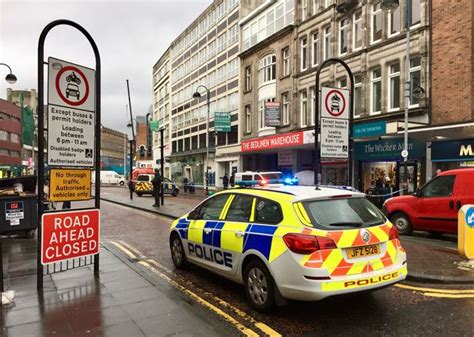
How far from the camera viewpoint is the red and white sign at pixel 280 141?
24062 millimetres

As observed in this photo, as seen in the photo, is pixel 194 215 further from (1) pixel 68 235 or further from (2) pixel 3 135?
(2) pixel 3 135

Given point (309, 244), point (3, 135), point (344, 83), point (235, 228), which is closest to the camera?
point (309, 244)

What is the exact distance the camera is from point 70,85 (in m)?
6.54

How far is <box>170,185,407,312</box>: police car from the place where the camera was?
4633 millimetres

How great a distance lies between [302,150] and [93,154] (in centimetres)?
2341

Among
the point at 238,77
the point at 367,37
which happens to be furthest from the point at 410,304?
the point at 238,77

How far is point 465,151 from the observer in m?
18.0

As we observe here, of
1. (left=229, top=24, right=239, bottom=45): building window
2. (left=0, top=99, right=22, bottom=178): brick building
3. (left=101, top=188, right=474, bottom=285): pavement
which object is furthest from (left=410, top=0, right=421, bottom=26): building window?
(left=0, top=99, right=22, bottom=178): brick building

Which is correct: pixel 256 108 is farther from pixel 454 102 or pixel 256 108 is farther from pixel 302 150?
pixel 454 102

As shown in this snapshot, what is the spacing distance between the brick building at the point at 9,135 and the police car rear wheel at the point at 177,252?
7528cm

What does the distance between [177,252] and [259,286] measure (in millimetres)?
2582

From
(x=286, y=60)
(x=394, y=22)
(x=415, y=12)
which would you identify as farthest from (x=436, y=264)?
(x=286, y=60)

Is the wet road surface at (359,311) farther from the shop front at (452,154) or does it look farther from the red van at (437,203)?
the shop front at (452,154)

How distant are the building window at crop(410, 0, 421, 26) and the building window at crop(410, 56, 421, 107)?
1767mm
